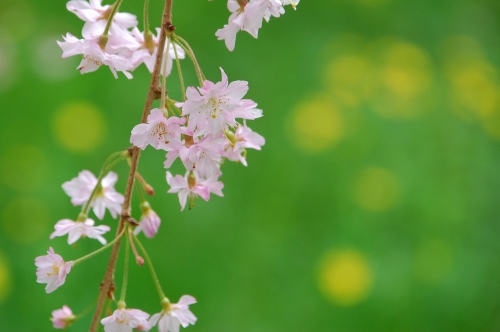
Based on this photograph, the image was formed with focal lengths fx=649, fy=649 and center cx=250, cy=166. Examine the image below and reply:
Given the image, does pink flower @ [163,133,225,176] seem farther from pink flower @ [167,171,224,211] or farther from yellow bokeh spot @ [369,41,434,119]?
yellow bokeh spot @ [369,41,434,119]

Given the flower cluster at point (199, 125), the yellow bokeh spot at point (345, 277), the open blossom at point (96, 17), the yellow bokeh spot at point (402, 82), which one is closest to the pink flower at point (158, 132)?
the flower cluster at point (199, 125)

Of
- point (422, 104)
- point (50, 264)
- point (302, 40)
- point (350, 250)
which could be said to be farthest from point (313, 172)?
point (50, 264)

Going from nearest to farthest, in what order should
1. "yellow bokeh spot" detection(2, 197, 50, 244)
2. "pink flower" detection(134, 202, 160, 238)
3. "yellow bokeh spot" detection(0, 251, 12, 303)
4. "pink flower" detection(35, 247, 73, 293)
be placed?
"pink flower" detection(35, 247, 73, 293) < "pink flower" detection(134, 202, 160, 238) < "yellow bokeh spot" detection(0, 251, 12, 303) < "yellow bokeh spot" detection(2, 197, 50, 244)

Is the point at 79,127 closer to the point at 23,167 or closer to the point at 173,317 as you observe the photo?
the point at 23,167

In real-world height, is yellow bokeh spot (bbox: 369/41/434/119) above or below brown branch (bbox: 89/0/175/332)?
above

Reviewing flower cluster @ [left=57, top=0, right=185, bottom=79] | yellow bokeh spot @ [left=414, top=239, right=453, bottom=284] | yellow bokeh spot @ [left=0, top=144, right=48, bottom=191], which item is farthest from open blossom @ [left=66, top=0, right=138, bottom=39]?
yellow bokeh spot @ [left=414, top=239, right=453, bottom=284]
